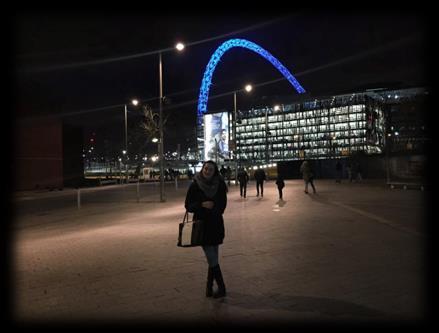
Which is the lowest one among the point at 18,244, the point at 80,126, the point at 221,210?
the point at 18,244

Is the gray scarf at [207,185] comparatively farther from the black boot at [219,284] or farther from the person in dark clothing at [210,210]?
the black boot at [219,284]

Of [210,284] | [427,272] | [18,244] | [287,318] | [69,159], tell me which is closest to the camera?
[287,318]

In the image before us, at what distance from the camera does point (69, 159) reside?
137 ft

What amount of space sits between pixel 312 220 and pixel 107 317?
28.4 feet

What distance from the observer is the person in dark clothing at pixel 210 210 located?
18.5ft

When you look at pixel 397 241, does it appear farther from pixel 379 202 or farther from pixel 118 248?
pixel 379 202

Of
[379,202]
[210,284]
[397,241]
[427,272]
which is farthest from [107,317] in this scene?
[379,202]

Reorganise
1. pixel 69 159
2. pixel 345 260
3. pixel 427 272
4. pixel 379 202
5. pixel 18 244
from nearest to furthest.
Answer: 1. pixel 427 272
2. pixel 345 260
3. pixel 18 244
4. pixel 379 202
5. pixel 69 159

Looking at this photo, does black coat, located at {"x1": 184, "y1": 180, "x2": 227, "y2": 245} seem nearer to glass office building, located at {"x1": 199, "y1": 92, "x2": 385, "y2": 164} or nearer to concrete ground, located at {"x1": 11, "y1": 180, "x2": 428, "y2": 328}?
concrete ground, located at {"x1": 11, "y1": 180, "x2": 428, "y2": 328}

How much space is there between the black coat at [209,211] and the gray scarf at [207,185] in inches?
1.5

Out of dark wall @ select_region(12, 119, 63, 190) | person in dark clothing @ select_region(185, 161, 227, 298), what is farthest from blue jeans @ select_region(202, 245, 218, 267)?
dark wall @ select_region(12, 119, 63, 190)

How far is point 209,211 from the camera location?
5613 millimetres

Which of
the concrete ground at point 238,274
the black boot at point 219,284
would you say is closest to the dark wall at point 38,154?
the concrete ground at point 238,274

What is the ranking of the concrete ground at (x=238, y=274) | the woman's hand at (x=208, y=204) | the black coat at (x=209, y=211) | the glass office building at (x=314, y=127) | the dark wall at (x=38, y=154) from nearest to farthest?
the concrete ground at (x=238, y=274), the woman's hand at (x=208, y=204), the black coat at (x=209, y=211), the dark wall at (x=38, y=154), the glass office building at (x=314, y=127)
